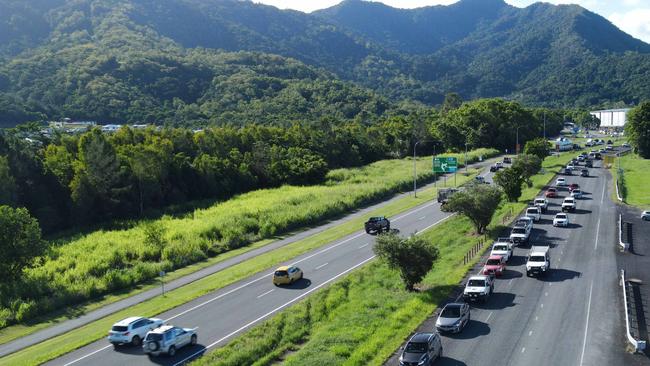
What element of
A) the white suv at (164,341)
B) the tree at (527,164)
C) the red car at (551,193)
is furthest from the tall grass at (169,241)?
the red car at (551,193)

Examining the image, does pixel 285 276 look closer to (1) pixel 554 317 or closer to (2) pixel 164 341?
(2) pixel 164 341

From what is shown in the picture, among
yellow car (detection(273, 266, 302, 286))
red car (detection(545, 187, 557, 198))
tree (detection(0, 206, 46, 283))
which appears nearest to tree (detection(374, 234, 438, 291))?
yellow car (detection(273, 266, 302, 286))

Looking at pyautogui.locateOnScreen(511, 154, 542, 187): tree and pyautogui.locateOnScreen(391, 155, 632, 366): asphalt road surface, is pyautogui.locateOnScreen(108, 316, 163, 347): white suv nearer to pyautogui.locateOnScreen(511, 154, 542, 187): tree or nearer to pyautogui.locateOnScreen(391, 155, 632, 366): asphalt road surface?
pyautogui.locateOnScreen(391, 155, 632, 366): asphalt road surface

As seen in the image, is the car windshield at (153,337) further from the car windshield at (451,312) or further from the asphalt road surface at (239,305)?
the car windshield at (451,312)

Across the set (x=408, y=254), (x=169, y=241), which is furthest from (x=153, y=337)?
(x=169, y=241)

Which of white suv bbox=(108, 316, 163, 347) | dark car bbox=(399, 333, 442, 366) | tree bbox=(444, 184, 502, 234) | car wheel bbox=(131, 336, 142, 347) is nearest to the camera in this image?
dark car bbox=(399, 333, 442, 366)

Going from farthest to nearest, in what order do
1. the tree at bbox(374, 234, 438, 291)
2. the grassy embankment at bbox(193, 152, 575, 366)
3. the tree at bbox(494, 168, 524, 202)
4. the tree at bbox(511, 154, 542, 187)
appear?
the tree at bbox(511, 154, 542, 187), the tree at bbox(494, 168, 524, 202), the tree at bbox(374, 234, 438, 291), the grassy embankment at bbox(193, 152, 575, 366)

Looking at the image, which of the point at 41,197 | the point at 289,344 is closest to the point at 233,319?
the point at 289,344

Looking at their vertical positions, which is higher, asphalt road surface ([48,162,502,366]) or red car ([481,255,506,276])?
red car ([481,255,506,276])

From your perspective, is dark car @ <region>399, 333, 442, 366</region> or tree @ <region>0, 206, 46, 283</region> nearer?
dark car @ <region>399, 333, 442, 366</region>
